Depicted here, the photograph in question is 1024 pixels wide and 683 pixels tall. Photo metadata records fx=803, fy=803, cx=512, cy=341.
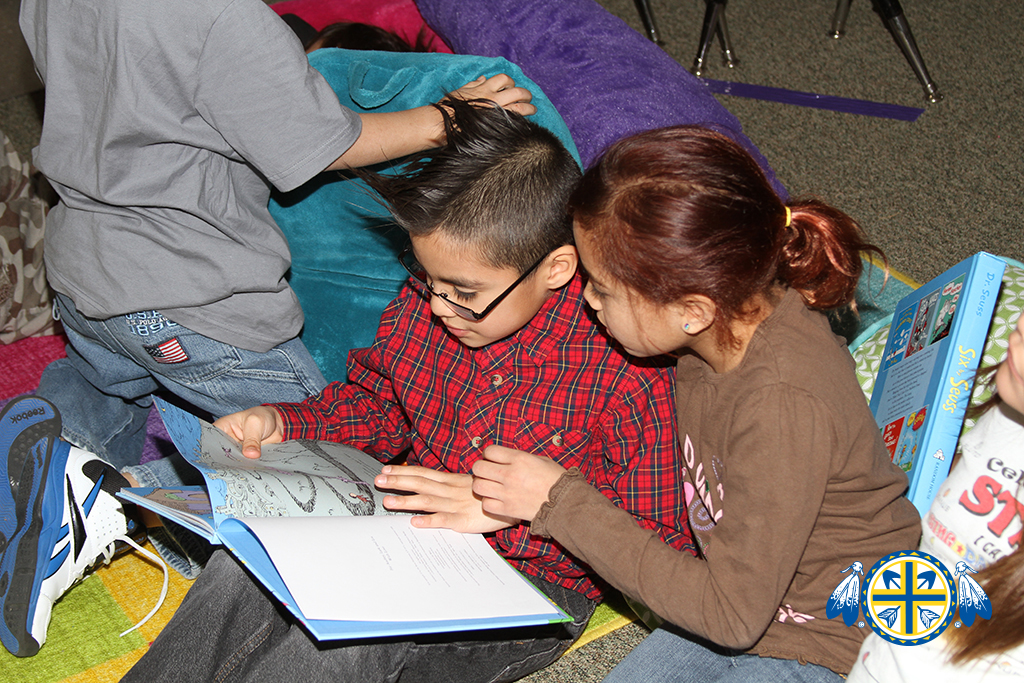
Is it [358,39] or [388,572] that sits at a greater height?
[358,39]

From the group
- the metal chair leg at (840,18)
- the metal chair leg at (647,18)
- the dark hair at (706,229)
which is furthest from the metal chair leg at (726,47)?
the dark hair at (706,229)

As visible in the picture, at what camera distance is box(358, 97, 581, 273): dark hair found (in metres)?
0.96

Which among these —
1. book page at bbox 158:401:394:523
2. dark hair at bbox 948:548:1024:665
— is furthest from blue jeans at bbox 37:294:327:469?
dark hair at bbox 948:548:1024:665

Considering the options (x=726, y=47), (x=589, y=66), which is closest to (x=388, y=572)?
(x=589, y=66)

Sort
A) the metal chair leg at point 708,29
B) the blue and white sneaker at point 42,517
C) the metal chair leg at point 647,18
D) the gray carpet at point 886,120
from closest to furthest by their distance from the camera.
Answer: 1. the blue and white sneaker at point 42,517
2. the gray carpet at point 886,120
3. the metal chair leg at point 708,29
4. the metal chair leg at point 647,18

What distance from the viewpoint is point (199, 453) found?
90 centimetres

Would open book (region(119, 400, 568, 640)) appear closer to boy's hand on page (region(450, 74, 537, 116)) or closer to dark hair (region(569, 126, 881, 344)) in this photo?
dark hair (region(569, 126, 881, 344))

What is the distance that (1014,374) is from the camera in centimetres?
74

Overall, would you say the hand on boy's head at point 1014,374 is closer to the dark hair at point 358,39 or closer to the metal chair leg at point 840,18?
the dark hair at point 358,39

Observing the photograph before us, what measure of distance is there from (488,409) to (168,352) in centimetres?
51

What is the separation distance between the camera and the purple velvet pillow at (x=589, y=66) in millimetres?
1164

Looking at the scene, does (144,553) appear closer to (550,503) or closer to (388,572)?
(388,572)

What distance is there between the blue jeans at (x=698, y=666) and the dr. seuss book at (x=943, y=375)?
23 cm

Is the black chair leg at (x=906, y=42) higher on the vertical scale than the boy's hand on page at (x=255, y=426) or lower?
higher
